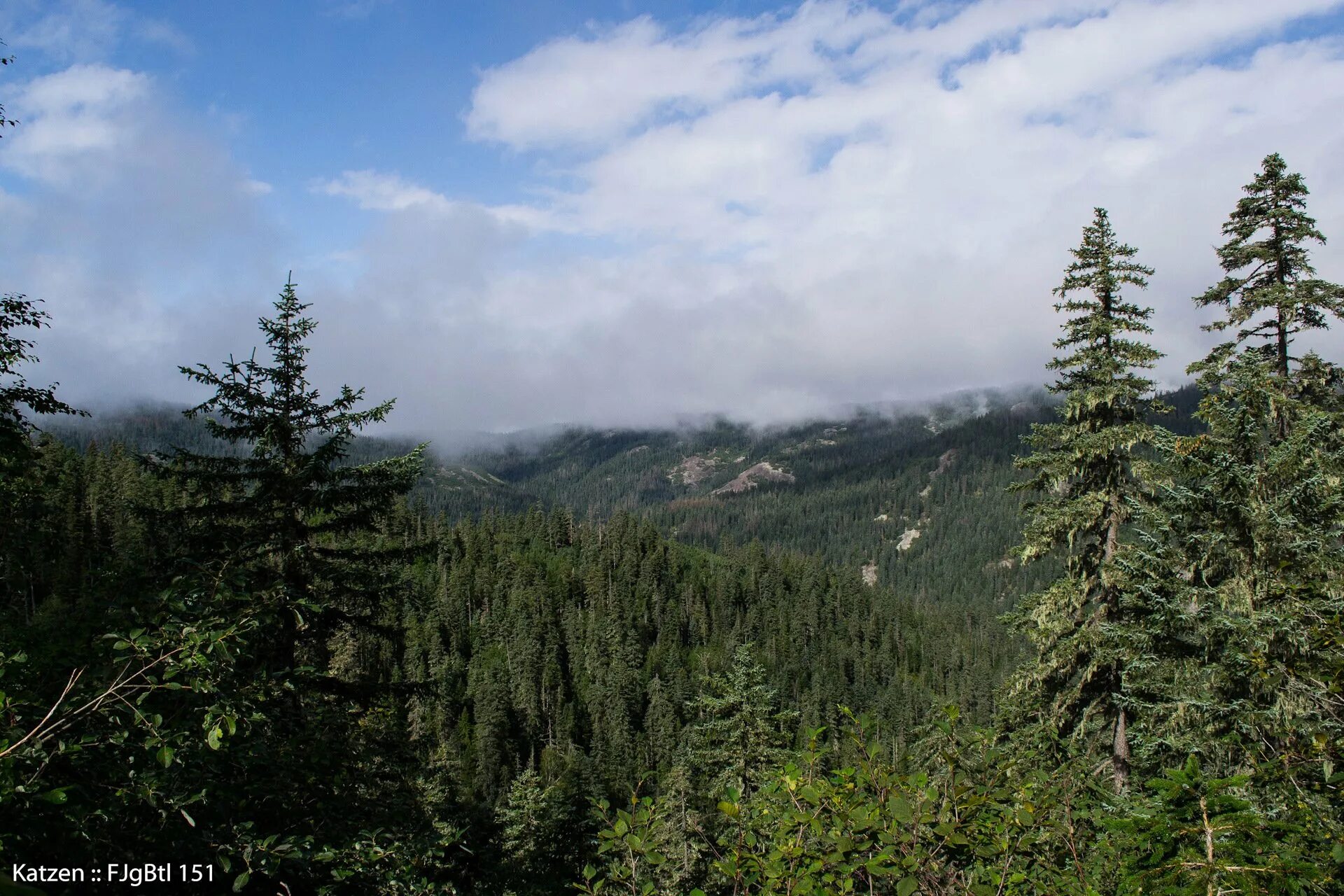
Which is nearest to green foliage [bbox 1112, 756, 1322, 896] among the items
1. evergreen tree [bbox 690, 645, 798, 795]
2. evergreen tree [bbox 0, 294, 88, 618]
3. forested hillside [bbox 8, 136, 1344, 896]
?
forested hillside [bbox 8, 136, 1344, 896]

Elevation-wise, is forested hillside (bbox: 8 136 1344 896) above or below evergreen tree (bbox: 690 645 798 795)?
above

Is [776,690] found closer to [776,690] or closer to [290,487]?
[776,690]

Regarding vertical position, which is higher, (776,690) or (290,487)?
(290,487)

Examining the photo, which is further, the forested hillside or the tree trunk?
the tree trunk

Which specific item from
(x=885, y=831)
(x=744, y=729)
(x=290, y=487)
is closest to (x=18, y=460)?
(x=290, y=487)

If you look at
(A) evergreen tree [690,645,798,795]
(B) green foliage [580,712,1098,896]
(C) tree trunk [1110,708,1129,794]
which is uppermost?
(B) green foliage [580,712,1098,896]

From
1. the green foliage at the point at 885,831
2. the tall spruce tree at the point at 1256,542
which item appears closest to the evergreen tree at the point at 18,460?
the green foliage at the point at 885,831

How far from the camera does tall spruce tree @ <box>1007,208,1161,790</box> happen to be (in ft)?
40.4

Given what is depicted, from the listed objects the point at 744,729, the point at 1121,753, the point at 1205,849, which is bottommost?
the point at 744,729

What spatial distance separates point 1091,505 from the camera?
12.6 m

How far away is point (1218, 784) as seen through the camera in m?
2.86

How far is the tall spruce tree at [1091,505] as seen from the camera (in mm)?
12312

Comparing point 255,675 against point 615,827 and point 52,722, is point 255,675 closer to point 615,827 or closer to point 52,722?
point 52,722

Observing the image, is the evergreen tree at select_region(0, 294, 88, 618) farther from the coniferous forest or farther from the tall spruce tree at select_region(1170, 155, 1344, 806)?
the tall spruce tree at select_region(1170, 155, 1344, 806)
